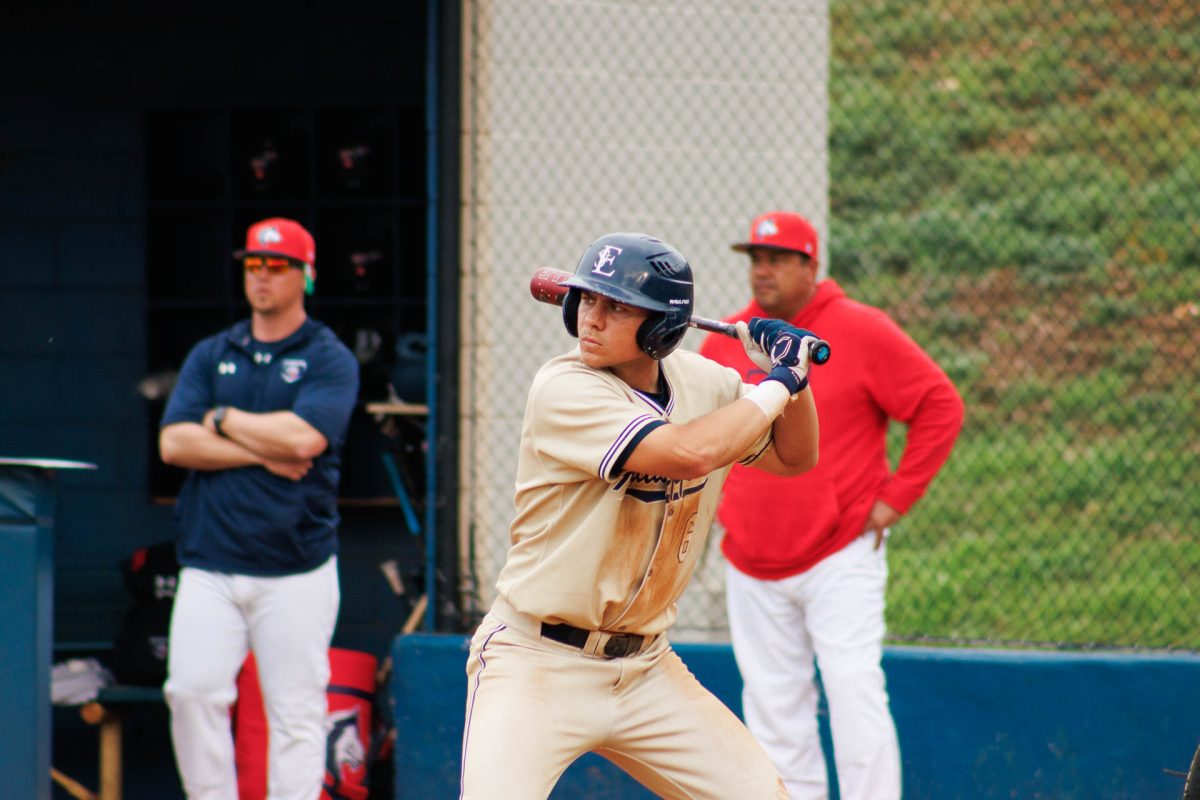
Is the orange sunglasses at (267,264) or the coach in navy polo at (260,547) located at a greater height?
the orange sunglasses at (267,264)

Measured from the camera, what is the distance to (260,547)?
506 centimetres

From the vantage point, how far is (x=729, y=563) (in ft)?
16.8

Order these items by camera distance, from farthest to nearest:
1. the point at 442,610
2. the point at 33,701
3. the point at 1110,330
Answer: the point at 1110,330
the point at 442,610
the point at 33,701

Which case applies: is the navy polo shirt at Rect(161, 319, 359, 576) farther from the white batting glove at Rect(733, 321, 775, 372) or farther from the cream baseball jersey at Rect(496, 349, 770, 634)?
the white batting glove at Rect(733, 321, 775, 372)

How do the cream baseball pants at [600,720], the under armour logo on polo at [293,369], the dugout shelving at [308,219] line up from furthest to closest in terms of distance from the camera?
the dugout shelving at [308,219] → the under armour logo on polo at [293,369] → the cream baseball pants at [600,720]

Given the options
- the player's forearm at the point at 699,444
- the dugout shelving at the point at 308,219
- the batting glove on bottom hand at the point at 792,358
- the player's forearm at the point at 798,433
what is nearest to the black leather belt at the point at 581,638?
the player's forearm at the point at 699,444

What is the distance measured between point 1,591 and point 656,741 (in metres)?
2.17

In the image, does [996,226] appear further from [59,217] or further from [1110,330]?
[59,217]

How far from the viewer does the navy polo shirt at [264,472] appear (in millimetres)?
5082

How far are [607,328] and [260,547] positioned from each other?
212cm

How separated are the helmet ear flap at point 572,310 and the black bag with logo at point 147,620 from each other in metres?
3.01

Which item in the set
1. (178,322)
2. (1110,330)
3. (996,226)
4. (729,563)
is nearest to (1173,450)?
(1110,330)

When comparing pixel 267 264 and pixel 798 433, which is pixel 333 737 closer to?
pixel 267 264

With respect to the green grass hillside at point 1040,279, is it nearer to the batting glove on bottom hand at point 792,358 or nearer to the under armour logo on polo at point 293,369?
the under armour logo on polo at point 293,369
